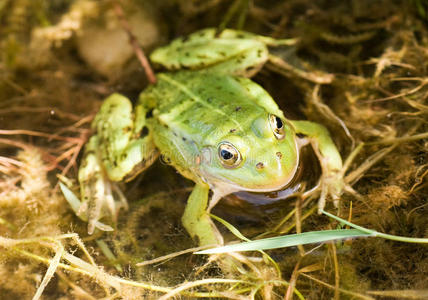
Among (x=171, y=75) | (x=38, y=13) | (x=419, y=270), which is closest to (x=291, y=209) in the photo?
(x=419, y=270)

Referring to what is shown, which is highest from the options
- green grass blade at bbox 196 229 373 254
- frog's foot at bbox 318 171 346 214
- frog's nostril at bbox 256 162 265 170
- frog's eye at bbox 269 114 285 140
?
frog's eye at bbox 269 114 285 140

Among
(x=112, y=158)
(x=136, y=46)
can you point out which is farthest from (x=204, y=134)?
(x=136, y=46)

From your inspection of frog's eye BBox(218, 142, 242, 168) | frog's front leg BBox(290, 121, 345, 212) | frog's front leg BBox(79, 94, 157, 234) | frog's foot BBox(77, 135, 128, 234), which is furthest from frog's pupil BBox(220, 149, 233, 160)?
frog's foot BBox(77, 135, 128, 234)

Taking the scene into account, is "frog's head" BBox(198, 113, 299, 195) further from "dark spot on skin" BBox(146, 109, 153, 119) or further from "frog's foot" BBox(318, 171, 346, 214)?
"dark spot on skin" BBox(146, 109, 153, 119)

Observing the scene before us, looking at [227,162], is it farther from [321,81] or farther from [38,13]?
[38,13]

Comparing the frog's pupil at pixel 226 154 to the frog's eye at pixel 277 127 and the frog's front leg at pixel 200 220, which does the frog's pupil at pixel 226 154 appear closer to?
the frog's eye at pixel 277 127
